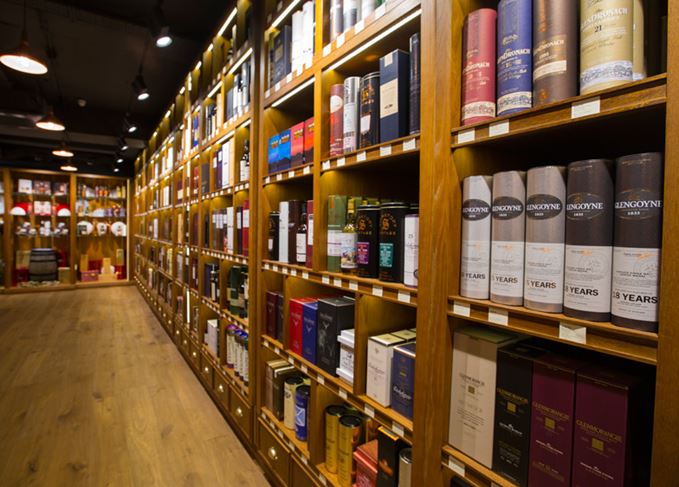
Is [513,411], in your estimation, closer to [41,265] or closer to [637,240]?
[637,240]

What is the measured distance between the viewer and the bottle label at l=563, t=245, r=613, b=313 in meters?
0.81

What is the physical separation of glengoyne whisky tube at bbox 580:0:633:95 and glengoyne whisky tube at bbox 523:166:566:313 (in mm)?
206

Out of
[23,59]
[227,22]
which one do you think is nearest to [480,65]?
[227,22]

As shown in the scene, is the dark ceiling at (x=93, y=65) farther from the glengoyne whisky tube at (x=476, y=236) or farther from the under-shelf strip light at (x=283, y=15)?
the glengoyne whisky tube at (x=476, y=236)

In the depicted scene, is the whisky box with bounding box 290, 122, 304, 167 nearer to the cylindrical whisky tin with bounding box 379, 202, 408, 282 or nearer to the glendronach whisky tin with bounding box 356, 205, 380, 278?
the glendronach whisky tin with bounding box 356, 205, 380, 278

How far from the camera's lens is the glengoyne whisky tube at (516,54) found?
96cm

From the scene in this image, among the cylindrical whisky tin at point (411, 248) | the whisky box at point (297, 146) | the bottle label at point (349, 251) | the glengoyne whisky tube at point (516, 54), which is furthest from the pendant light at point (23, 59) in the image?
the glengoyne whisky tube at point (516, 54)

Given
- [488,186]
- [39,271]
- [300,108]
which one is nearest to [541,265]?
[488,186]

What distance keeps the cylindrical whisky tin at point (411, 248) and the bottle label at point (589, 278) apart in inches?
18.4

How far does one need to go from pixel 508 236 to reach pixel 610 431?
1.64ft

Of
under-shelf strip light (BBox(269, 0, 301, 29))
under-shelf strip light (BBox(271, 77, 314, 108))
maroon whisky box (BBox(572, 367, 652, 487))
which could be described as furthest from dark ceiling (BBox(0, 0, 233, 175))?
maroon whisky box (BBox(572, 367, 652, 487))

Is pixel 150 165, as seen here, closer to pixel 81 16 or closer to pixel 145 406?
pixel 81 16

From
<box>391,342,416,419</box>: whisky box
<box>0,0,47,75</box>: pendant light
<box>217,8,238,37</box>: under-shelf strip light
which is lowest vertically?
<box>391,342,416,419</box>: whisky box

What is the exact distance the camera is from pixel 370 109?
145cm
